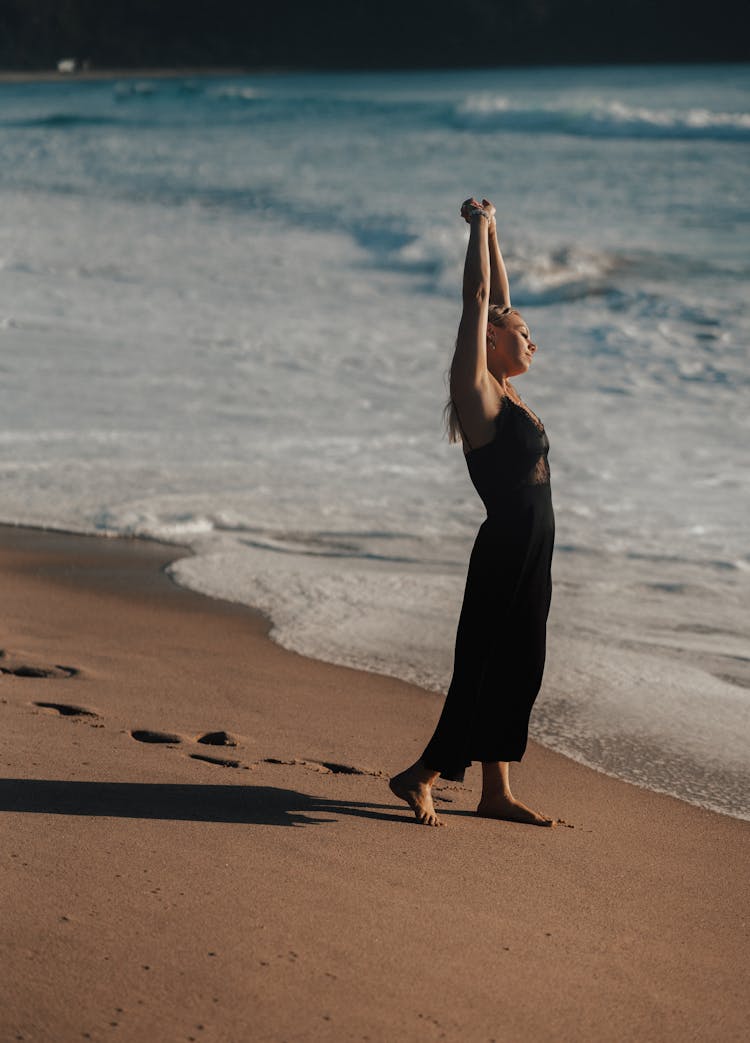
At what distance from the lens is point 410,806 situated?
3.50m

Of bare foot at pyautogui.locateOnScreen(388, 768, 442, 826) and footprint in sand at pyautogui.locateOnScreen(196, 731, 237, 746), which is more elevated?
bare foot at pyautogui.locateOnScreen(388, 768, 442, 826)

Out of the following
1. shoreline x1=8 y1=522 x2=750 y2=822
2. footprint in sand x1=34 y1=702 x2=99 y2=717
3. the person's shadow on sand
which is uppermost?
the person's shadow on sand

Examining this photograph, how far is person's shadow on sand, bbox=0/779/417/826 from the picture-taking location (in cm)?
328

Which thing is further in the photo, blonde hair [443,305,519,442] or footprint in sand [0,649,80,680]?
footprint in sand [0,649,80,680]

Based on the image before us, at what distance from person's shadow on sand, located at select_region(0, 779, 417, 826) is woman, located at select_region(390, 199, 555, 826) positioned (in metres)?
0.22

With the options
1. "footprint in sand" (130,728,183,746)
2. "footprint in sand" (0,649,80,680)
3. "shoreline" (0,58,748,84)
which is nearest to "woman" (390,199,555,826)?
"footprint in sand" (130,728,183,746)

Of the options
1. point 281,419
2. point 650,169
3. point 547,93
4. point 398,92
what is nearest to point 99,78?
point 398,92

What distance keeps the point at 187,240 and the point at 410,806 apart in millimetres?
19043

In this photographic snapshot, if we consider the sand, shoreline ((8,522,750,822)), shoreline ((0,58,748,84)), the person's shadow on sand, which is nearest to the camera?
the sand

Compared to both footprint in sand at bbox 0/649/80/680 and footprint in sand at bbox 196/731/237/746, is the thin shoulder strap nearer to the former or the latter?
footprint in sand at bbox 196/731/237/746

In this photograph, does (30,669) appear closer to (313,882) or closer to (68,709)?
(68,709)

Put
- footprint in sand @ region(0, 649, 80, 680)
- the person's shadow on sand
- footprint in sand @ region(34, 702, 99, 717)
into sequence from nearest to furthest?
the person's shadow on sand → footprint in sand @ region(34, 702, 99, 717) → footprint in sand @ region(0, 649, 80, 680)

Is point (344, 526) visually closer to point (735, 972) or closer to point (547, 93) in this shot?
point (735, 972)

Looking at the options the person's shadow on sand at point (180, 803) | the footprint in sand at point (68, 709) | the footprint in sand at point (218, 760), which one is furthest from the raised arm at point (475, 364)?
the footprint in sand at point (68, 709)
